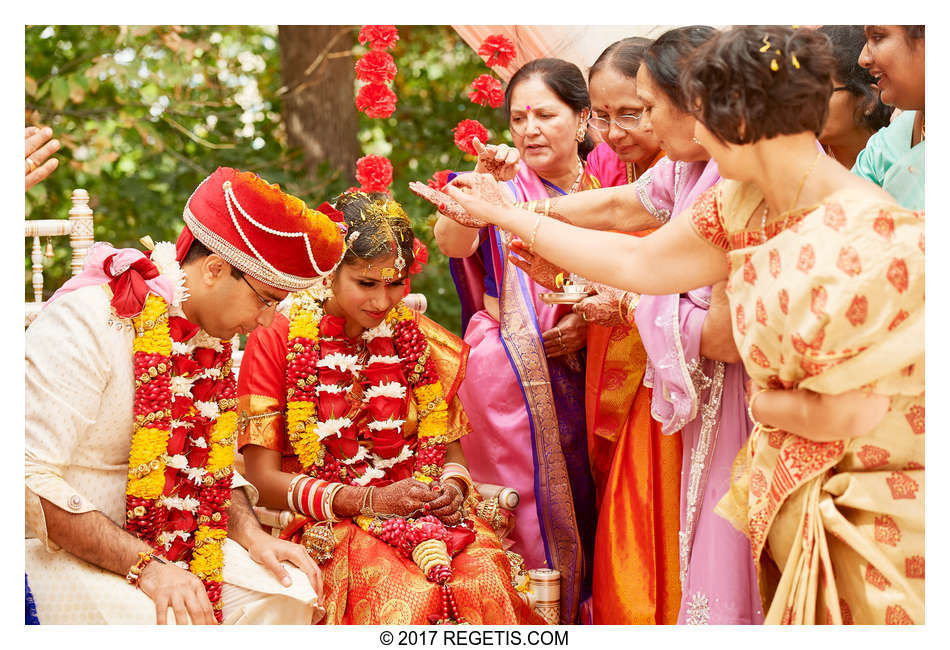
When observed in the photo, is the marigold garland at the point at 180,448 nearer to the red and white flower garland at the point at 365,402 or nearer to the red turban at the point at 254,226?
the red turban at the point at 254,226

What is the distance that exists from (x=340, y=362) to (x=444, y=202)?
68cm

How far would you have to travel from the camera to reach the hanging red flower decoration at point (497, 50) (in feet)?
12.5

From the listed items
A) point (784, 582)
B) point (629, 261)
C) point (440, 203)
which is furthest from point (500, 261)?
point (784, 582)

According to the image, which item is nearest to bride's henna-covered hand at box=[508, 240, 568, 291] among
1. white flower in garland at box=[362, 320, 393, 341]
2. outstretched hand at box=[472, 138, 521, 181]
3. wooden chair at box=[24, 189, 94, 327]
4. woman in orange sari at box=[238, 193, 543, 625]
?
outstretched hand at box=[472, 138, 521, 181]

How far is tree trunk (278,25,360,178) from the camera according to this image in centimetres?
785

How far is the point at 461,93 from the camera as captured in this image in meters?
9.41

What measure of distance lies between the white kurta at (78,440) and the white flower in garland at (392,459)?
2.07 ft

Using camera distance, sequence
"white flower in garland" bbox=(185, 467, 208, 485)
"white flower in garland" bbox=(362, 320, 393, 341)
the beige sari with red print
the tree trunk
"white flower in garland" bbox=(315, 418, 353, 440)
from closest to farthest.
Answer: the beige sari with red print → "white flower in garland" bbox=(185, 467, 208, 485) → "white flower in garland" bbox=(315, 418, 353, 440) → "white flower in garland" bbox=(362, 320, 393, 341) → the tree trunk

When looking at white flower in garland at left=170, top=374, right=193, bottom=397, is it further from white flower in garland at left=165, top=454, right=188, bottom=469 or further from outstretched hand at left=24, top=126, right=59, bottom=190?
outstretched hand at left=24, top=126, right=59, bottom=190

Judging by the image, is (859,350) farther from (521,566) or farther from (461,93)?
(461,93)

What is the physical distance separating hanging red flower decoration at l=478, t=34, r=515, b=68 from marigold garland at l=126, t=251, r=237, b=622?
1622 mm

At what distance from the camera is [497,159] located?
3311mm

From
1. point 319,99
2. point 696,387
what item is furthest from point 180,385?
point 319,99

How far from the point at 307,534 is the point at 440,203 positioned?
46.7 inches
